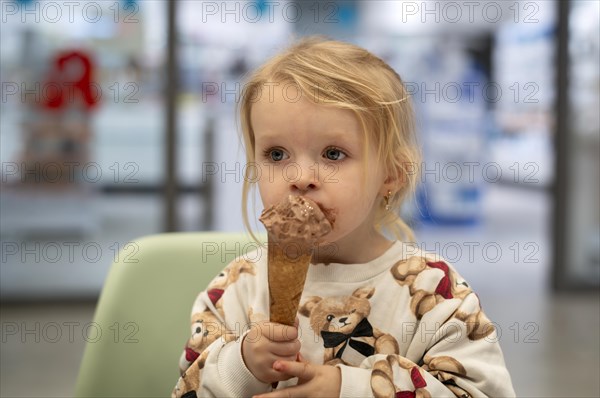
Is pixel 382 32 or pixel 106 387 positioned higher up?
pixel 382 32

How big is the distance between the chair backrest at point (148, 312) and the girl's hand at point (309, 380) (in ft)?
1.38

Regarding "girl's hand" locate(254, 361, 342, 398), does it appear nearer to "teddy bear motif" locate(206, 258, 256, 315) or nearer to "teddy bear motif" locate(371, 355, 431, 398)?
"teddy bear motif" locate(371, 355, 431, 398)

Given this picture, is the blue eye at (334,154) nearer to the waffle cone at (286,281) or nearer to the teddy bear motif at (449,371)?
the waffle cone at (286,281)

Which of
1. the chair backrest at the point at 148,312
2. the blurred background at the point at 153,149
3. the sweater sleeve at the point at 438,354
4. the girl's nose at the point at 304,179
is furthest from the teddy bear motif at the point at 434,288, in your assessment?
the blurred background at the point at 153,149

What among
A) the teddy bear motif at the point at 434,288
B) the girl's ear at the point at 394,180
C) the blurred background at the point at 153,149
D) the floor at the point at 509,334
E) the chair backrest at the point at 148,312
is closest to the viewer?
the teddy bear motif at the point at 434,288

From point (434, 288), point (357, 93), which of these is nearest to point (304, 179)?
point (357, 93)

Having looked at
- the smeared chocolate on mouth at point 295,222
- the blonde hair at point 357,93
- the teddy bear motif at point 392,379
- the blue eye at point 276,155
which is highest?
the blonde hair at point 357,93

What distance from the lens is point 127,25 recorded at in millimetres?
4105

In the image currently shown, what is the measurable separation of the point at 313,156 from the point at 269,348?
0.84 feet

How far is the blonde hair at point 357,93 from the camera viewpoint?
3.38ft

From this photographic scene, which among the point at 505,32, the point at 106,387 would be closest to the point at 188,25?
the point at 106,387

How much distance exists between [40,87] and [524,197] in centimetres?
761

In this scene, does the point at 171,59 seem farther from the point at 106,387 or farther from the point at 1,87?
the point at 106,387

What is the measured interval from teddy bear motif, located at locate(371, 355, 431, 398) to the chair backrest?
1.44 ft
